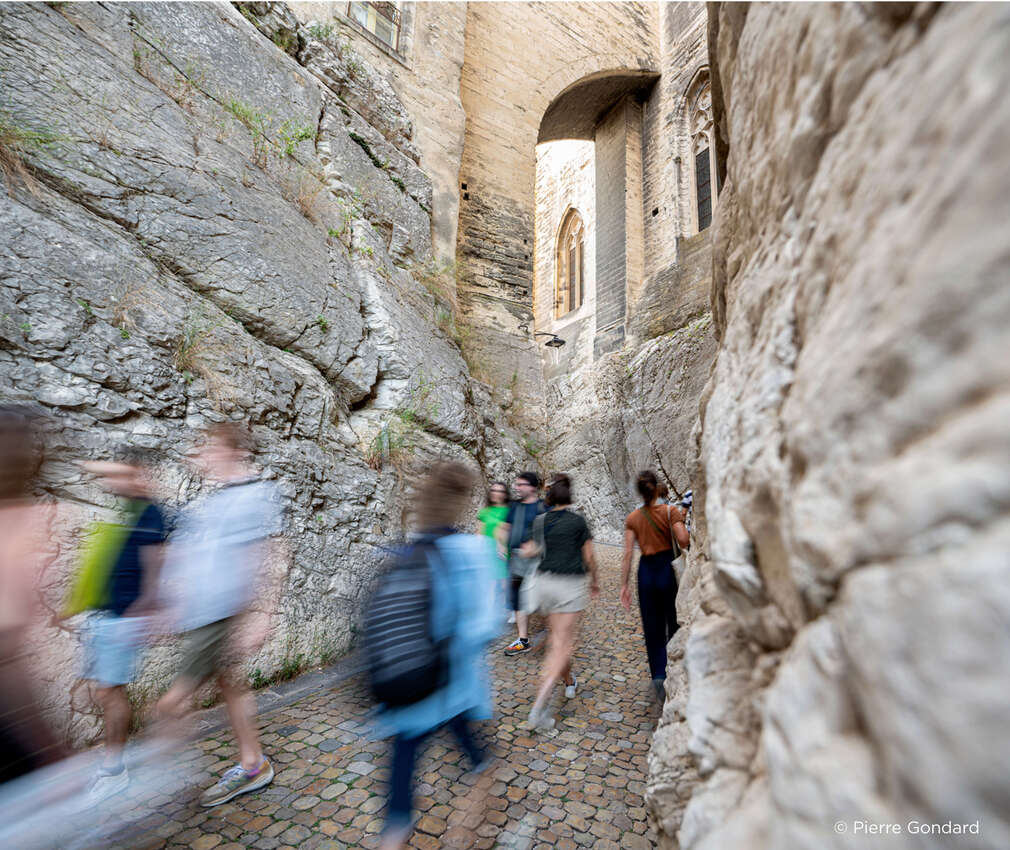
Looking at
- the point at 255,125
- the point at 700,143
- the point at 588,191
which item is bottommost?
the point at 255,125

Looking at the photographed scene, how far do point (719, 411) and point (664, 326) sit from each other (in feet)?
33.6

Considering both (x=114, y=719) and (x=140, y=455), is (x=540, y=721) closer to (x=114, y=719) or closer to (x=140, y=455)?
(x=114, y=719)

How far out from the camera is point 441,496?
1.88 m

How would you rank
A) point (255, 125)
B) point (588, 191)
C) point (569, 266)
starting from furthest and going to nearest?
1. point (569, 266)
2. point (588, 191)
3. point (255, 125)

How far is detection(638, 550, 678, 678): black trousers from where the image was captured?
317 cm

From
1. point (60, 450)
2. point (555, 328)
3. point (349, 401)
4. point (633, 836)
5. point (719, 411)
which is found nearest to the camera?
point (719, 411)

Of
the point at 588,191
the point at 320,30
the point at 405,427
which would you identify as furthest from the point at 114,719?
the point at 588,191

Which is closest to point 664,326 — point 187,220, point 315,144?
point 315,144

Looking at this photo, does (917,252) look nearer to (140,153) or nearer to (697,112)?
(140,153)

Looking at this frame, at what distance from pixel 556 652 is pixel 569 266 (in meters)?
15.0

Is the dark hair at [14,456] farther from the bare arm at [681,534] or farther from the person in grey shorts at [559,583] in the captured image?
the bare arm at [681,534]

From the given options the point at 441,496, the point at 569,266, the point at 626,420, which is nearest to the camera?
the point at 441,496

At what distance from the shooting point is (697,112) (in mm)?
12648

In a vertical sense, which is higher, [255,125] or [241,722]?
[255,125]
